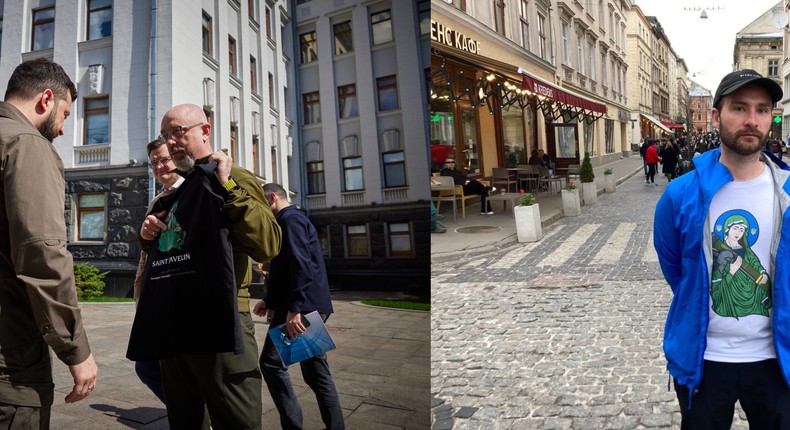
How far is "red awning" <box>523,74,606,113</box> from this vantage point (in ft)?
8.31

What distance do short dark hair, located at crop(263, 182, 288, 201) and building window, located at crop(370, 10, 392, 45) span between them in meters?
0.41

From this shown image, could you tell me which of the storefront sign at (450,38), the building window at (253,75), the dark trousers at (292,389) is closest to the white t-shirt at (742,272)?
the storefront sign at (450,38)

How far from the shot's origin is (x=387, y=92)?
1366 mm

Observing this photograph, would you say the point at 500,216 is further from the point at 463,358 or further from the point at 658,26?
the point at 658,26

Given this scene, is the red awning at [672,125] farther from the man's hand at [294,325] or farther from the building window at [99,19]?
the building window at [99,19]

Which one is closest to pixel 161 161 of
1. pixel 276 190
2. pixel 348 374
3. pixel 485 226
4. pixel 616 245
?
pixel 276 190

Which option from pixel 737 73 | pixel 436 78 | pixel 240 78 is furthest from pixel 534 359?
pixel 240 78

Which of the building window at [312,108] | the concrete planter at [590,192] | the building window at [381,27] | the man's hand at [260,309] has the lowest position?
the man's hand at [260,309]

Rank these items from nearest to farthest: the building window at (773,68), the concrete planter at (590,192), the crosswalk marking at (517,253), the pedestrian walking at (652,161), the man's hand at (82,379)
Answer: the man's hand at (82,379) < the building window at (773,68) < the crosswalk marking at (517,253) < the pedestrian walking at (652,161) < the concrete planter at (590,192)

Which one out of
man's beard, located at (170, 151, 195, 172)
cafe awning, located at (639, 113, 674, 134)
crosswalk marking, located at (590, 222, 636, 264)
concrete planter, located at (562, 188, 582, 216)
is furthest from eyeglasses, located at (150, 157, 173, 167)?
cafe awning, located at (639, 113, 674, 134)

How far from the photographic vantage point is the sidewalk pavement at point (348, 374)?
133 cm

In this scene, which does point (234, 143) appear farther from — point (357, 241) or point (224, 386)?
point (224, 386)

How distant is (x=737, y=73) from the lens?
5.63 ft

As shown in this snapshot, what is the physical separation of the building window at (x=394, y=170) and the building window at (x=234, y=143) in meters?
0.36
